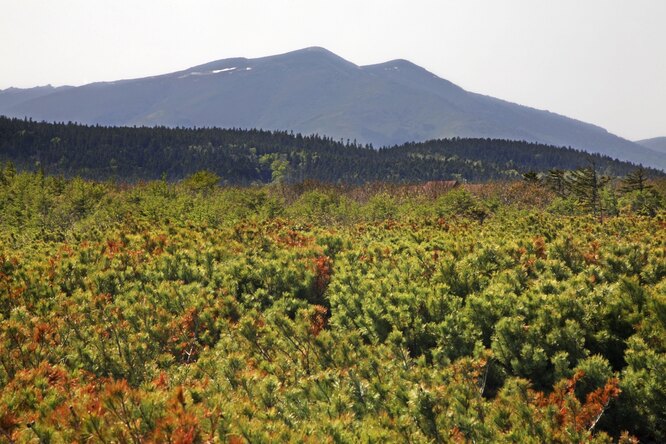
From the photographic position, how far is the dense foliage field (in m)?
4.39

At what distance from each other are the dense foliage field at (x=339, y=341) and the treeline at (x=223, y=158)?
12485 centimetres

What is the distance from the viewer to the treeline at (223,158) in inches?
5733

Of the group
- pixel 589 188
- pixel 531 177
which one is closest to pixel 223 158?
pixel 531 177

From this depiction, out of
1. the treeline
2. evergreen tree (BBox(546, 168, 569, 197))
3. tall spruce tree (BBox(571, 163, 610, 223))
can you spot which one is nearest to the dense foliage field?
tall spruce tree (BBox(571, 163, 610, 223))

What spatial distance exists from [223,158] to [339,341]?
519 ft

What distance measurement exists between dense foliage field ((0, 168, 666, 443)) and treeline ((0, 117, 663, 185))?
12485 centimetres

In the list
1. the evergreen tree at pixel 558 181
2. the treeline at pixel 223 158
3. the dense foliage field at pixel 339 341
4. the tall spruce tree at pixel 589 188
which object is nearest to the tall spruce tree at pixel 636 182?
the tall spruce tree at pixel 589 188

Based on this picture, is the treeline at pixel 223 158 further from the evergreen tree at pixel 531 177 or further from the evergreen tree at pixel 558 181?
the evergreen tree at pixel 558 181

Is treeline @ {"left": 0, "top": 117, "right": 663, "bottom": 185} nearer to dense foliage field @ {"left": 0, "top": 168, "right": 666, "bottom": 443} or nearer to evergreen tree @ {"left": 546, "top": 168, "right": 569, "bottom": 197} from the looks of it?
evergreen tree @ {"left": 546, "top": 168, "right": 569, "bottom": 197}

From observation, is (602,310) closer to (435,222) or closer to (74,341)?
(74,341)

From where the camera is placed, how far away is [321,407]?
5.08 metres

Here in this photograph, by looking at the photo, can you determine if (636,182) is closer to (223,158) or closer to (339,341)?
(339,341)

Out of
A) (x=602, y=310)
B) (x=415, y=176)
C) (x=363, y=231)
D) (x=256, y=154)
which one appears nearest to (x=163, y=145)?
(x=256, y=154)

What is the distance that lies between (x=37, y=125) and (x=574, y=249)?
186 m
